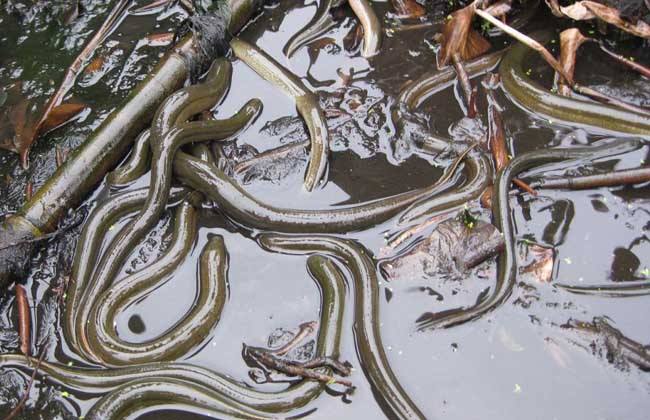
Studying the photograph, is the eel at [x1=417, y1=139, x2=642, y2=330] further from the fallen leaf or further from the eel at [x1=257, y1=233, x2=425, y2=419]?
the fallen leaf

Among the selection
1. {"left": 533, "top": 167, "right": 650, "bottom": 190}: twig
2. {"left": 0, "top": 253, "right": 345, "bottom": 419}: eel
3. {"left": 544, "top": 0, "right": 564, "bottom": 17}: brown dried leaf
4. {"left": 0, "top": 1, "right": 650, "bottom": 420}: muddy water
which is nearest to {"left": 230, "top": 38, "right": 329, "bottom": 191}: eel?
{"left": 0, "top": 1, "right": 650, "bottom": 420}: muddy water

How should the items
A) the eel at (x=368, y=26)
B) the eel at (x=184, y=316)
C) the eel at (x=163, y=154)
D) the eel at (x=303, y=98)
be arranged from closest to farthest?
the eel at (x=184, y=316) → the eel at (x=163, y=154) → the eel at (x=303, y=98) → the eel at (x=368, y=26)

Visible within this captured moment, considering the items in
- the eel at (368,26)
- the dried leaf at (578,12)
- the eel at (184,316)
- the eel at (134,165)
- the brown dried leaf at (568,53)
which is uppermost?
the dried leaf at (578,12)

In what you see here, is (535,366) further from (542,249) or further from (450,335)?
(542,249)

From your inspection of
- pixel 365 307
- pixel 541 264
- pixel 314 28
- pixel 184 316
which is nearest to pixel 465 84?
pixel 314 28

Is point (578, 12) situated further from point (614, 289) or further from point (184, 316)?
point (184, 316)

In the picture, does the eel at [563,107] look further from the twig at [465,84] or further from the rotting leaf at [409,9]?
the rotting leaf at [409,9]

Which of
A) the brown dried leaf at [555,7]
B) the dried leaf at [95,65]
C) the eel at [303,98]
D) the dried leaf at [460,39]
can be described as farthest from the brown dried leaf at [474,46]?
the dried leaf at [95,65]
